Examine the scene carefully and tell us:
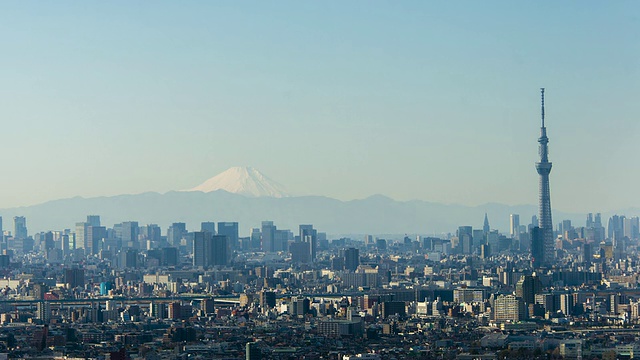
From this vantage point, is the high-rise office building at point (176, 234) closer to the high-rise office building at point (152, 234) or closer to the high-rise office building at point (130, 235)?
the high-rise office building at point (152, 234)

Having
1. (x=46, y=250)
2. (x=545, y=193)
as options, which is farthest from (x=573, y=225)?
(x=46, y=250)

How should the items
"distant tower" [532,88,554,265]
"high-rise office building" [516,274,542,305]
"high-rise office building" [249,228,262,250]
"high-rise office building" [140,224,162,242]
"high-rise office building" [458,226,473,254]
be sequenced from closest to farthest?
"high-rise office building" [516,274,542,305] < "distant tower" [532,88,554,265] < "high-rise office building" [458,226,473,254] < "high-rise office building" [249,228,262,250] < "high-rise office building" [140,224,162,242]

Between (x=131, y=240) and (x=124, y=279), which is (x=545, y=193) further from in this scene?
(x=131, y=240)

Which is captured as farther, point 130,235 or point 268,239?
point 130,235

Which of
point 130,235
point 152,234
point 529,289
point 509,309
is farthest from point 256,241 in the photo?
point 509,309

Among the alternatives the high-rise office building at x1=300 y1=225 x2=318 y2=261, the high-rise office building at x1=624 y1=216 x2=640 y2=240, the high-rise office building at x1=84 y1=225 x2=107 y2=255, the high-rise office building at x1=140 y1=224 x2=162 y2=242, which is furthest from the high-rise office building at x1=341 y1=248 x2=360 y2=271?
the high-rise office building at x1=140 y1=224 x2=162 y2=242

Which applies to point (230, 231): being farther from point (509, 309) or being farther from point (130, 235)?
point (509, 309)

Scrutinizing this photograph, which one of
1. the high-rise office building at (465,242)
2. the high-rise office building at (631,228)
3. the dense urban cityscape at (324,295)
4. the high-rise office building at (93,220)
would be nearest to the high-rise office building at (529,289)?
the dense urban cityscape at (324,295)

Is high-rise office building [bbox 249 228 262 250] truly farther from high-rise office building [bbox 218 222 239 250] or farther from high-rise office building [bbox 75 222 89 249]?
high-rise office building [bbox 75 222 89 249]
